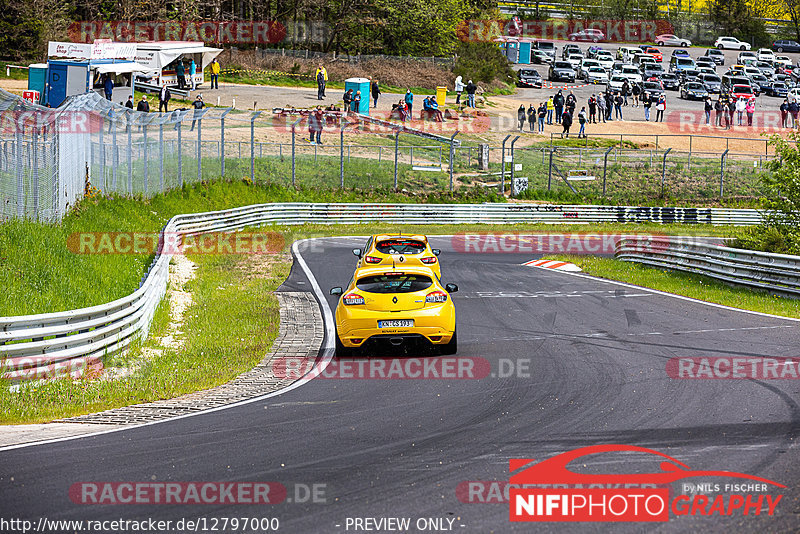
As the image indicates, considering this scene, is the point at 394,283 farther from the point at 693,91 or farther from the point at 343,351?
the point at 693,91

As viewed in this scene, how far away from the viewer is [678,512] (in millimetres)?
7156

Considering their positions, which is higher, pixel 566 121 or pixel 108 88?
pixel 108 88

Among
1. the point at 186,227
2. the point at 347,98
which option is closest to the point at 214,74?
the point at 347,98

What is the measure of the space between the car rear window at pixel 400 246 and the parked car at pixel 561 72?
180 ft

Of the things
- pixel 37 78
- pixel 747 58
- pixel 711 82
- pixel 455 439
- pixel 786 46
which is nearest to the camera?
pixel 455 439

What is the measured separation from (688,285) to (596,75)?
5012 centimetres

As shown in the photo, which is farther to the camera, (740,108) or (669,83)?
(669,83)

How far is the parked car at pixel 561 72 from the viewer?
69875 millimetres

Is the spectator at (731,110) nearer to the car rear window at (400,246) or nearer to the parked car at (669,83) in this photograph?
the parked car at (669,83)

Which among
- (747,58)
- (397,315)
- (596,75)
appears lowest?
(397,315)

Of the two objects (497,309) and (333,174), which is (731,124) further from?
(497,309)

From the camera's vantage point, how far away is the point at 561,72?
70.0 metres

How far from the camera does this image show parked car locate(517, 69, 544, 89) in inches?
2680

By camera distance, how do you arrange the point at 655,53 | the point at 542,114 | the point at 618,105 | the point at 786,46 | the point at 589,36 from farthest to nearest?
the point at 589,36 → the point at 786,46 → the point at 655,53 → the point at 618,105 → the point at 542,114
